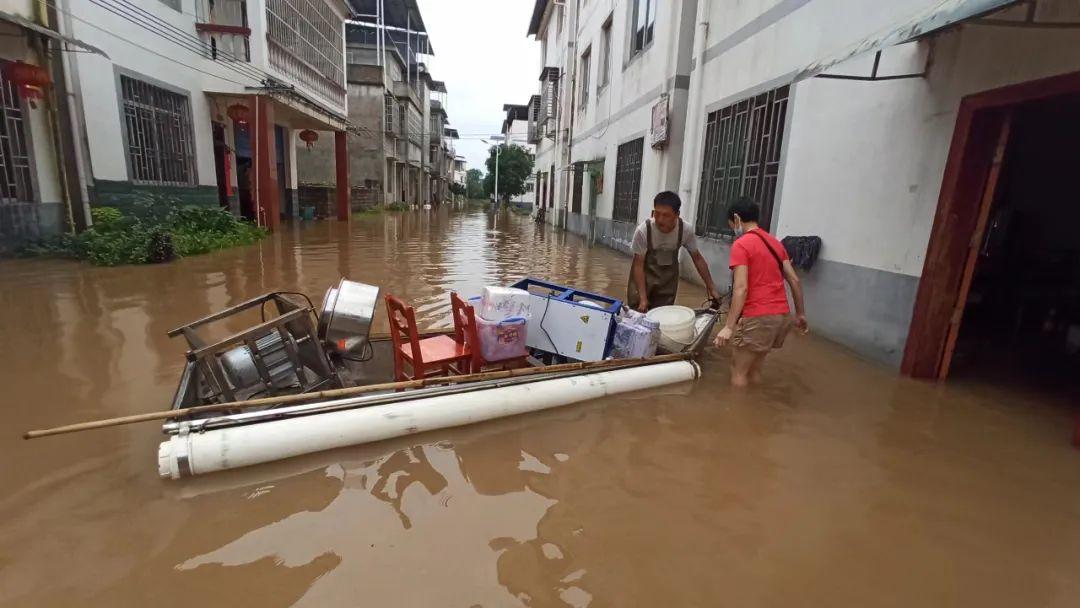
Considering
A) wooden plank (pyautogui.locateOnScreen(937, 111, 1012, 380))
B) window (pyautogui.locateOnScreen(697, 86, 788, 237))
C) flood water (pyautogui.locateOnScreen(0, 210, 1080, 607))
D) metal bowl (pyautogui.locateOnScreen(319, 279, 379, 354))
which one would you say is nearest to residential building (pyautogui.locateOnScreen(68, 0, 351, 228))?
flood water (pyautogui.locateOnScreen(0, 210, 1080, 607))

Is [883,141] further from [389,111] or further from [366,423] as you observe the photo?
[389,111]

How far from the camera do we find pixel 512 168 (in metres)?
53.6

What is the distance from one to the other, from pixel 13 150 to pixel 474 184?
108 meters

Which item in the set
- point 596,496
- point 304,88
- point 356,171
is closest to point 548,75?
point 356,171

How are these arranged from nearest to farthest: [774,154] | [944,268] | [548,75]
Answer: [944,268], [774,154], [548,75]

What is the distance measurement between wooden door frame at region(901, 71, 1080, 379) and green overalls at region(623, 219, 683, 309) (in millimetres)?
2098

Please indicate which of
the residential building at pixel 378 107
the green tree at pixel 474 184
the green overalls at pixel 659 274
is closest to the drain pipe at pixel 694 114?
the green overalls at pixel 659 274

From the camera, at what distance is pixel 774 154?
7129 mm

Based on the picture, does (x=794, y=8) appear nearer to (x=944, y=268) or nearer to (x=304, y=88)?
(x=944, y=268)

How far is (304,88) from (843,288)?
52.6 ft

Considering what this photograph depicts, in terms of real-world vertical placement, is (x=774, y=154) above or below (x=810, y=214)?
above

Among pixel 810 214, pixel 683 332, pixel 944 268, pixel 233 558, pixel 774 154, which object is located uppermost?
pixel 774 154

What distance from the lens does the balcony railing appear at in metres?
11.9

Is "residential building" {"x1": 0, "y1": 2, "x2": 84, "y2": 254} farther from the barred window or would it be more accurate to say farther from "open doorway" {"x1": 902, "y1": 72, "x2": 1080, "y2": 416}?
"open doorway" {"x1": 902, "y1": 72, "x2": 1080, "y2": 416}
